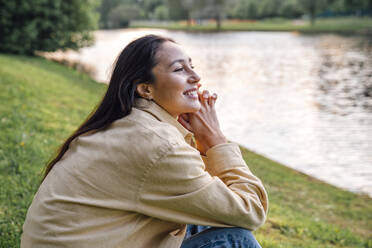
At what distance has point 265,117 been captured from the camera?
11969 millimetres

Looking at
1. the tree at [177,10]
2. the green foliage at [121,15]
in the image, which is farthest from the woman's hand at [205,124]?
the green foliage at [121,15]

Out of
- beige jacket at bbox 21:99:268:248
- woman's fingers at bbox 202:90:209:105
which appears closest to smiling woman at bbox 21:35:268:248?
beige jacket at bbox 21:99:268:248

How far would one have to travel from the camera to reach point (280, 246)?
3766 mm

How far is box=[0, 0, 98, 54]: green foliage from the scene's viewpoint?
69.1 feet

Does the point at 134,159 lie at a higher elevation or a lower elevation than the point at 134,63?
lower

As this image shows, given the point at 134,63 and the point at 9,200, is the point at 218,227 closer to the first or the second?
the point at 134,63

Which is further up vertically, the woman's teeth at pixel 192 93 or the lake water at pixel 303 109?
the woman's teeth at pixel 192 93

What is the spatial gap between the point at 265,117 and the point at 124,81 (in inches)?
406

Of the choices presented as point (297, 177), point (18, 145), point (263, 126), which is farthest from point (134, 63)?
point (263, 126)

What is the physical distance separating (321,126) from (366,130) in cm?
109

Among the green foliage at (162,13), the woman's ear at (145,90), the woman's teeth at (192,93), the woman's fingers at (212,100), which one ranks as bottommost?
the green foliage at (162,13)

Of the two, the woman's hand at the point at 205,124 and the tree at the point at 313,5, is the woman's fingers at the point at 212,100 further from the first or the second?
the tree at the point at 313,5

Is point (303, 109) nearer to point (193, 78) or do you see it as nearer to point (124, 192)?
point (193, 78)

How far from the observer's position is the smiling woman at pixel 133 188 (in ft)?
5.72
